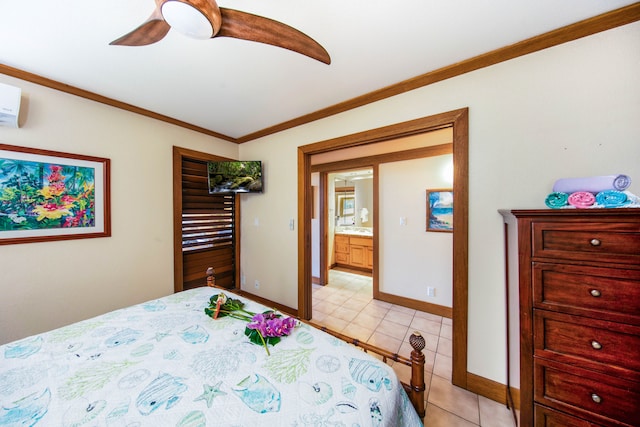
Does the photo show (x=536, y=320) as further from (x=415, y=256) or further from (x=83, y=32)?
(x=83, y=32)

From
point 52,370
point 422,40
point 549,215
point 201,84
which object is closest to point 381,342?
point 549,215

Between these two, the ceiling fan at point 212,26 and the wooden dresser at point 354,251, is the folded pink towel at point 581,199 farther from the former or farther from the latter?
the wooden dresser at point 354,251

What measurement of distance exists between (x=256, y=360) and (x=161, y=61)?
81.3 inches

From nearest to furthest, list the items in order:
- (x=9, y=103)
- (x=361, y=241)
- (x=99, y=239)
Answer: (x=9, y=103) → (x=99, y=239) → (x=361, y=241)

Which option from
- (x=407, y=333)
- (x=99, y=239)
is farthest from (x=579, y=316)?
(x=99, y=239)

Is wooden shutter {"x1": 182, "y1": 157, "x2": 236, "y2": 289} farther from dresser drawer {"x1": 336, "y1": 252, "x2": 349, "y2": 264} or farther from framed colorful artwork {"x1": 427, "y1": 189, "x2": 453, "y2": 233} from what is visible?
framed colorful artwork {"x1": 427, "y1": 189, "x2": 453, "y2": 233}

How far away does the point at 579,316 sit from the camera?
3.16 feet

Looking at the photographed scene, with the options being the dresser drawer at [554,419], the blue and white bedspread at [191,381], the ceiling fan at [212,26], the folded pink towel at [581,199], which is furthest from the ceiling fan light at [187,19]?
the dresser drawer at [554,419]

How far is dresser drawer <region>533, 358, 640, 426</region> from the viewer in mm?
881

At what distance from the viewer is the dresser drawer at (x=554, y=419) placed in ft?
3.14

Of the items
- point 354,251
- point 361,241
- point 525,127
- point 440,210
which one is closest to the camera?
point 525,127

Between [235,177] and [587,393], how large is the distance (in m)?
3.23

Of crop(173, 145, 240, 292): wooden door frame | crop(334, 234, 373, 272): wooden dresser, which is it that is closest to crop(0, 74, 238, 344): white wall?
crop(173, 145, 240, 292): wooden door frame

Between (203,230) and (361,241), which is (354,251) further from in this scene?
(203,230)
